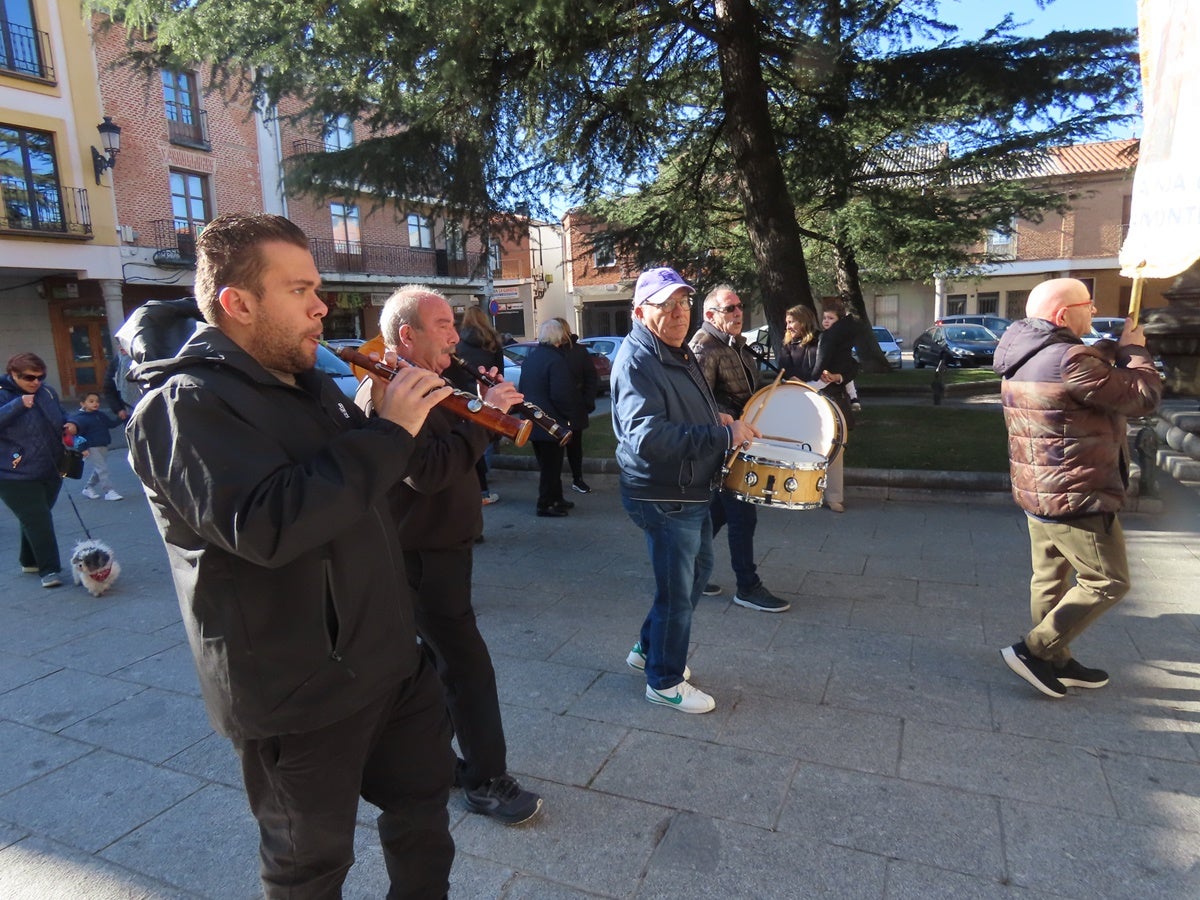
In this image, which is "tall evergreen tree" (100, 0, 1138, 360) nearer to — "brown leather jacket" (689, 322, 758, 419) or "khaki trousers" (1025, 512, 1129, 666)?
"brown leather jacket" (689, 322, 758, 419)

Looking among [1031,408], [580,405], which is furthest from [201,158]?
[1031,408]

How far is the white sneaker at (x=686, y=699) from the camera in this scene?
3.41 metres

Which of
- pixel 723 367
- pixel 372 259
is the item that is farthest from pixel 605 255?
pixel 372 259

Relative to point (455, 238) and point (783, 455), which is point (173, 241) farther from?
point (783, 455)

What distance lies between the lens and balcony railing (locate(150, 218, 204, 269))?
2125cm

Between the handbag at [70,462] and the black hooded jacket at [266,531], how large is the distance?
16.1 feet

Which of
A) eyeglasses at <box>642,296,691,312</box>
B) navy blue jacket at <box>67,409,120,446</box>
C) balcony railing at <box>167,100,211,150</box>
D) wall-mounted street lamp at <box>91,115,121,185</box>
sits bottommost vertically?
navy blue jacket at <box>67,409,120,446</box>

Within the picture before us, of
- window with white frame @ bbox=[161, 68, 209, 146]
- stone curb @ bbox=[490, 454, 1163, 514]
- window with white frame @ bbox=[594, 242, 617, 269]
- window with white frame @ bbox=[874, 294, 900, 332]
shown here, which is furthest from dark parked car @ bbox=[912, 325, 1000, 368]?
window with white frame @ bbox=[161, 68, 209, 146]

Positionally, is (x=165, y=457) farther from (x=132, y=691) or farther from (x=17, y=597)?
(x=17, y=597)

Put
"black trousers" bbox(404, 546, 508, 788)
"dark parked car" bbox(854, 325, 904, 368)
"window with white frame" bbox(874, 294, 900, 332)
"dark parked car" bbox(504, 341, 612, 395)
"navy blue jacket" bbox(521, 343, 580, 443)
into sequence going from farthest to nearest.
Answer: "window with white frame" bbox(874, 294, 900, 332) < "dark parked car" bbox(854, 325, 904, 368) < "dark parked car" bbox(504, 341, 612, 395) < "navy blue jacket" bbox(521, 343, 580, 443) < "black trousers" bbox(404, 546, 508, 788)

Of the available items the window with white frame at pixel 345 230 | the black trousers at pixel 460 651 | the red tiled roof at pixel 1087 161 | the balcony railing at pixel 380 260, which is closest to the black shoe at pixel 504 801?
the black trousers at pixel 460 651

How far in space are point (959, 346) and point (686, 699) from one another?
23271 millimetres

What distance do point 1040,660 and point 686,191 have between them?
33.0ft

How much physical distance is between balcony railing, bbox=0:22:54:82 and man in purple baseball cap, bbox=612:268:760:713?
21.8m
